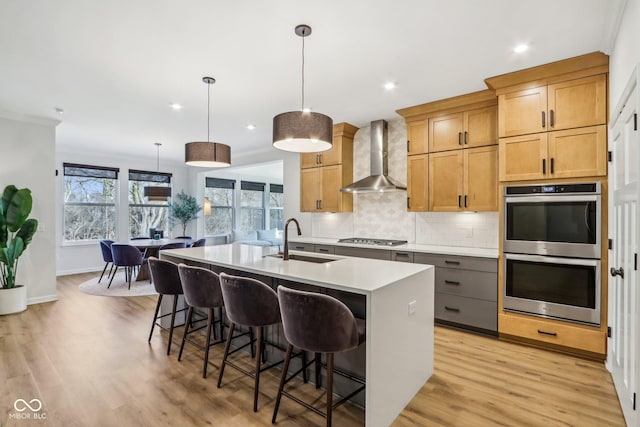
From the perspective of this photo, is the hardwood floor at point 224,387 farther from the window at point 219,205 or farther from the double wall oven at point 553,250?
the window at point 219,205

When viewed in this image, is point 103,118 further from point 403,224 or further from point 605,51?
point 605,51

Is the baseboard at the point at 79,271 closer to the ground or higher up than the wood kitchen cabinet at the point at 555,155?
closer to the ground

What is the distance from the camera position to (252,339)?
Answer: 2908mm

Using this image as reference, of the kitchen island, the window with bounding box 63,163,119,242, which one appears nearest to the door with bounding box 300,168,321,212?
the kitchen island

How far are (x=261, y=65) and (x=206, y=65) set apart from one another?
1.70ft

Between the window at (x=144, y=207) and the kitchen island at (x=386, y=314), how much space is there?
6.19 metres

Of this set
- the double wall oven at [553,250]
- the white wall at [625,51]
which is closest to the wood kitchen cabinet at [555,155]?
the double wall oven at [553,250]

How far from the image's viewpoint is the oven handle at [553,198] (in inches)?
113

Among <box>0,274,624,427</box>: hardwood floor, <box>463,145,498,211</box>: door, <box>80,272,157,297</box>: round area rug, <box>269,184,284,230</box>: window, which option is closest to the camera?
<box>0,274,624,427</box>: hardwood floor

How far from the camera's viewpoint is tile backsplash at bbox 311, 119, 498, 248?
162 inches

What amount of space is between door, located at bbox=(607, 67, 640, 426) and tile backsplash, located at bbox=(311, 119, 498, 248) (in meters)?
1.51

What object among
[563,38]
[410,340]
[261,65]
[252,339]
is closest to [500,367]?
[410,340]

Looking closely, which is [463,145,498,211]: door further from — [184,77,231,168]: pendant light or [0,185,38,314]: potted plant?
[0,185,38,314]: potted plant

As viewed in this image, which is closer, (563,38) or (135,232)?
(563,38)
